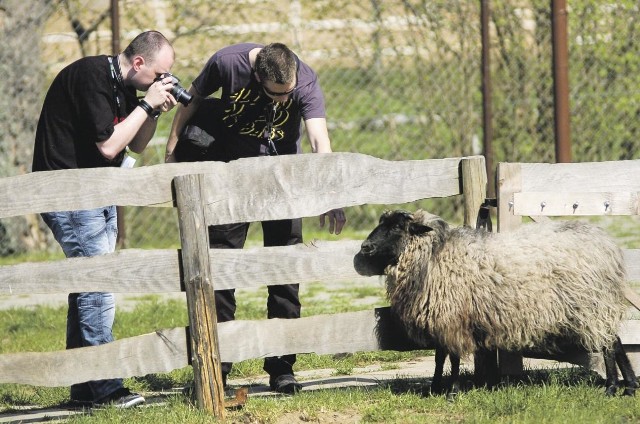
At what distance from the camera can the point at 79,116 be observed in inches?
223

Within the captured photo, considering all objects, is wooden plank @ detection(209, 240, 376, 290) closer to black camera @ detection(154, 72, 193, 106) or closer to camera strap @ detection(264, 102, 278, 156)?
A: camera strap @ detection(264, 102, 278, 156)

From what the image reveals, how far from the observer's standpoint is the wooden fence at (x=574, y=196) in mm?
5688

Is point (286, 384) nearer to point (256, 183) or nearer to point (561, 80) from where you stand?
point (256, 183)

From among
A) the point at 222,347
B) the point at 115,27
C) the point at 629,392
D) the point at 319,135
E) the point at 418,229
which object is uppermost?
the point at 115,27

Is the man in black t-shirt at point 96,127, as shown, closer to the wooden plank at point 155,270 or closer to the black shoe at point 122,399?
the black shoe at point 122,399

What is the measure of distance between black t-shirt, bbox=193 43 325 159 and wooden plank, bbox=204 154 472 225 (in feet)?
2.00

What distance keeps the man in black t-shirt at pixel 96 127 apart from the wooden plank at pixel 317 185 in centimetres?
68

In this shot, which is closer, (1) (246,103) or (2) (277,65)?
(2) (277,65)

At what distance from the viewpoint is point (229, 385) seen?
6340mm

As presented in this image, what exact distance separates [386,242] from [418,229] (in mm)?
204

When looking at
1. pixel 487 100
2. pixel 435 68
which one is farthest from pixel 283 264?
pixel 435 68

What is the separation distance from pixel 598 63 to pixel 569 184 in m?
5.61

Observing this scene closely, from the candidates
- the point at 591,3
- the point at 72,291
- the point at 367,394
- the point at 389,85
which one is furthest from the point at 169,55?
the point at 591,3

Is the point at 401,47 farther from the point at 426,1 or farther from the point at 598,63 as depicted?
the point at 598,63
